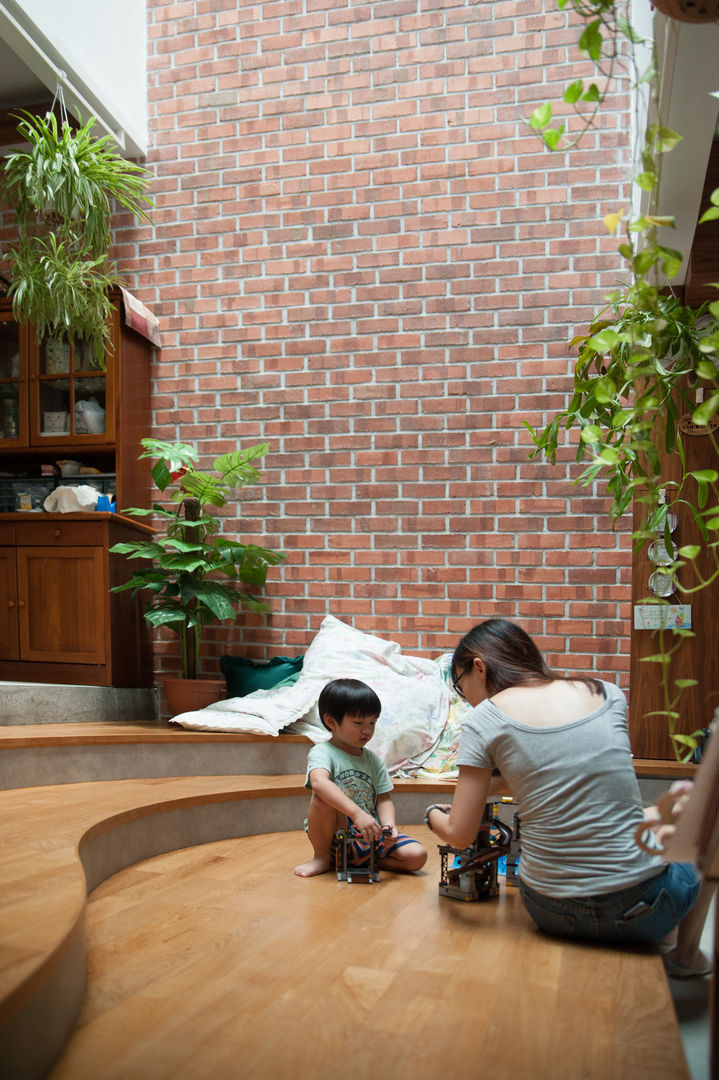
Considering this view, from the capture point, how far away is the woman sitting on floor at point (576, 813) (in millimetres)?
2008

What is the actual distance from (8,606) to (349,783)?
2.16m

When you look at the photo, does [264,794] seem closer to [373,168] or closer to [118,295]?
[118,295]

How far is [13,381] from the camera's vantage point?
173 inches

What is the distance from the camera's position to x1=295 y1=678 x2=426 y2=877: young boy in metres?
2.72

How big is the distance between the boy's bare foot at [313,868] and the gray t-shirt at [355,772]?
0.21 m

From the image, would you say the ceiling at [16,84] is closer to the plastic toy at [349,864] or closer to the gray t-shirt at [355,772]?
the gray t-shirt at [355,772]

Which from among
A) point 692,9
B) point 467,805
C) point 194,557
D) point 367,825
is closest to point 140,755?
point 194,557

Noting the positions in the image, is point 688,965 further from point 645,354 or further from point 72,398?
point 72,398

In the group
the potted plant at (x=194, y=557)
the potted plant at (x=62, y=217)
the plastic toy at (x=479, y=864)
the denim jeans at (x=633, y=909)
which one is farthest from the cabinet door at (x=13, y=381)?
the denim jeans at (x=633, y=909)

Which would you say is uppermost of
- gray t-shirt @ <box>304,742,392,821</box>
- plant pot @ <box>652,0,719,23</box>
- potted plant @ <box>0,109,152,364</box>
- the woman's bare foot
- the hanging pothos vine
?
potted plant @ <box>0,109,152,364</box>

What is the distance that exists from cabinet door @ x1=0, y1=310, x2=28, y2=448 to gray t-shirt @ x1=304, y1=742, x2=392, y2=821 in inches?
96.1

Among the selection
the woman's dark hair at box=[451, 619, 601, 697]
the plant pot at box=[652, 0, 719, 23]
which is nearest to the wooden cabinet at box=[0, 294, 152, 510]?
the woman's dark hair at box=[451, 619, 601, 697]

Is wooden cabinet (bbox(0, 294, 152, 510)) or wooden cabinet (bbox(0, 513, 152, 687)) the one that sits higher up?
wooden cabinet (bbox(0, 294, 152, 510))

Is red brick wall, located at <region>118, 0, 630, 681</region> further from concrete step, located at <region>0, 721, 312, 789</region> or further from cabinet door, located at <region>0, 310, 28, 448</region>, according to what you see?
concrete step, located at <region>0, 721, 312, 789</region>
